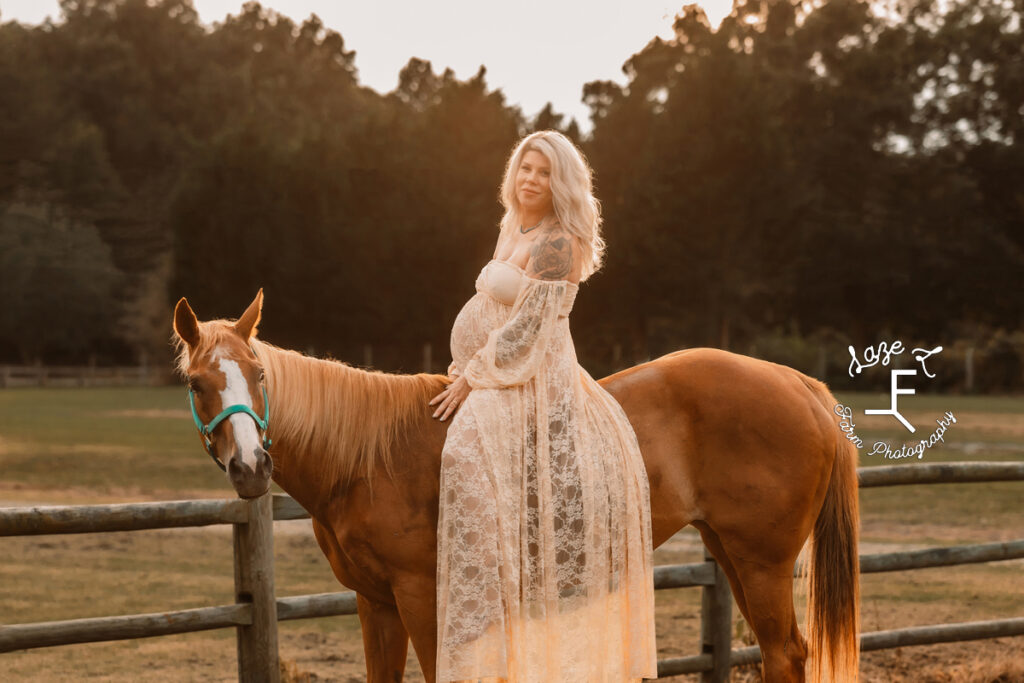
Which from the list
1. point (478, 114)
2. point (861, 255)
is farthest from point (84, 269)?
point (861, 255)

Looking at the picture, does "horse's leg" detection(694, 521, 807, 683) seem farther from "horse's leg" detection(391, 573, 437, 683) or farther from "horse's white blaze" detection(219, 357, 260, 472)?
"horse's white blaze" detection(219, 357, 260, 472)

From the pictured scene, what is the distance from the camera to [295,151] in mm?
42969

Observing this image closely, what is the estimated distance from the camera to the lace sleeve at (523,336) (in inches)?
140

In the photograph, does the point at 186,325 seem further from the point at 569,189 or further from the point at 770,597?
the point at 770,597

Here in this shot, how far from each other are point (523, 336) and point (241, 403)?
0.96 meters

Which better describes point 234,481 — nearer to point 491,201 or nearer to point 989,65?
point 491,201

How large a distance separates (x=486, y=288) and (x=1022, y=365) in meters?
33.9

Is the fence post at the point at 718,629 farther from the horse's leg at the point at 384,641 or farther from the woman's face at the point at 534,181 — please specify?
the woman's face at the point at 534,181

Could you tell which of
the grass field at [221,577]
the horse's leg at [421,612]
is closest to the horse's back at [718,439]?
the horse's leg at [421,612]

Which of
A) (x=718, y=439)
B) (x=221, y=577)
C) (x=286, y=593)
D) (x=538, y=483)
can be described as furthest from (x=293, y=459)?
(x=221, y=577)

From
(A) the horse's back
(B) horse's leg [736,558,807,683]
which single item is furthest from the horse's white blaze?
(B) horse's leg [736,558,807,683]

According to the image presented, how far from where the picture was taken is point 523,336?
3.55m

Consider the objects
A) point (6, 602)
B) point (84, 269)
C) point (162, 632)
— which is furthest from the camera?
point (84, 269)

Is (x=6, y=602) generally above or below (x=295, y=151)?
below
